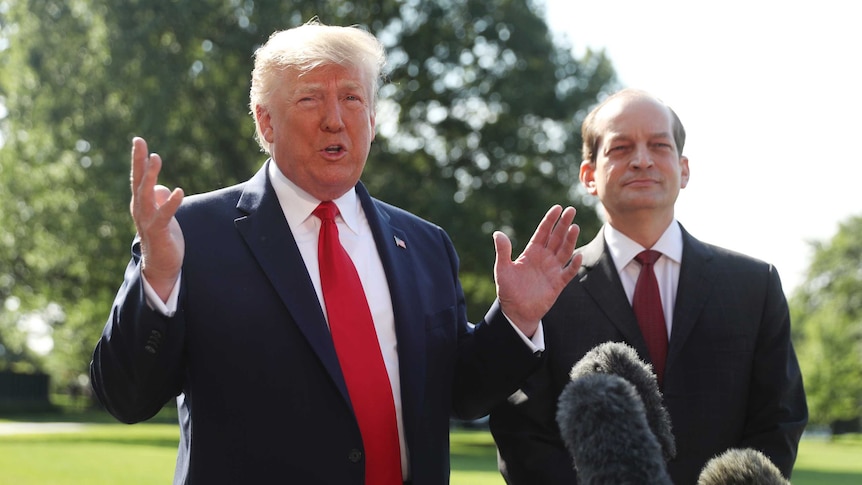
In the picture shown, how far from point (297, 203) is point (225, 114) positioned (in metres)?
21.0

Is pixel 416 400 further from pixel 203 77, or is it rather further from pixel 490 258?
pixel 203 77

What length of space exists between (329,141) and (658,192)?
1.37 metres

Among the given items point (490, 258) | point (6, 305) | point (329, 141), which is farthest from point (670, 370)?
point (6, 305)

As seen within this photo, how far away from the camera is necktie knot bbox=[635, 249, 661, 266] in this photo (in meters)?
4.02

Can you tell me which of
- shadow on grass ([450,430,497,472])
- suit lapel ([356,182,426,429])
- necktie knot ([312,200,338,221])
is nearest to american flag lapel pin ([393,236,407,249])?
suit lapel ([356,182,426,429])

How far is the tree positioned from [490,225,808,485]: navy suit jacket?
52170 mm

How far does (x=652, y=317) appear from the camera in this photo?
3.84 m

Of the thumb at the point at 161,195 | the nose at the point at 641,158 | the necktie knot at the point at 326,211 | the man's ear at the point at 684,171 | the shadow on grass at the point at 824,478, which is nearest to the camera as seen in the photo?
the thumb at the point at 161,195

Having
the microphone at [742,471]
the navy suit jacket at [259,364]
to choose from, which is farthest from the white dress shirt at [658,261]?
the microphone at [742,471]

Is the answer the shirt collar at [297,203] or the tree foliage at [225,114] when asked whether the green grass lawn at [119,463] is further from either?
the shirt collar at [297,203]

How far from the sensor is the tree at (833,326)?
53594 millimetres

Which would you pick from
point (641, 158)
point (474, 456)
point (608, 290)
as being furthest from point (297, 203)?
point (474, 456)

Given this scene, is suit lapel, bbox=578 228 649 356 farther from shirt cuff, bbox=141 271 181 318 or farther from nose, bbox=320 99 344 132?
shirt cuff, bbox=141 271 181 318

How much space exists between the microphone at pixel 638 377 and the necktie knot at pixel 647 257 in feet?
7.51
